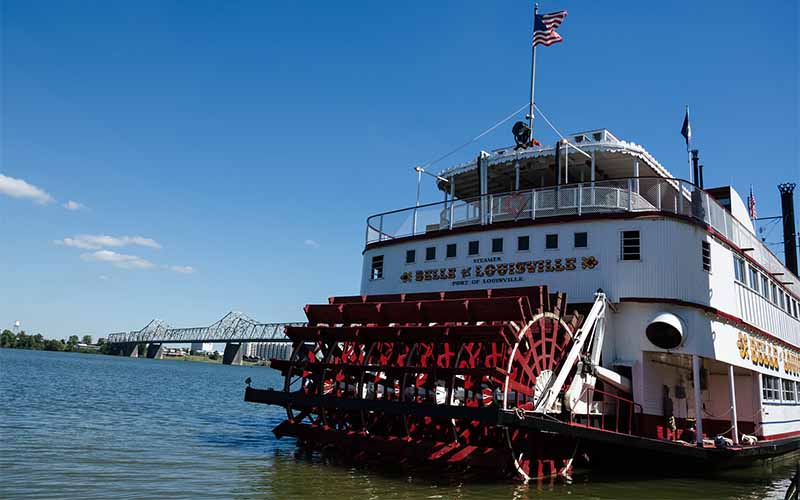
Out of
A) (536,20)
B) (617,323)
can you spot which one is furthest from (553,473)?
(536,20)

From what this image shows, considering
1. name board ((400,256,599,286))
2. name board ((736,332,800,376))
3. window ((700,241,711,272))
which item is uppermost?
window ((700,241,711,272))

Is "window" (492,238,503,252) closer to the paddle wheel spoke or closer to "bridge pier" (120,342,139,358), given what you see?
the paddle wheel spoke

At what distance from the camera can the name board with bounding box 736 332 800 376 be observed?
11562 mm

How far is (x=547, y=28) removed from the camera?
50.1 feet

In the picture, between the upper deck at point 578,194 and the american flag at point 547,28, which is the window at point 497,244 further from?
the american flag at point 547,28

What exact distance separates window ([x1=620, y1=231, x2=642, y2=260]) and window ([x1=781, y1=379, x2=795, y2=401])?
6343 mm

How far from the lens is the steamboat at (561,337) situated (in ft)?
31.3

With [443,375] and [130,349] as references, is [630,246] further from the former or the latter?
[130,349]

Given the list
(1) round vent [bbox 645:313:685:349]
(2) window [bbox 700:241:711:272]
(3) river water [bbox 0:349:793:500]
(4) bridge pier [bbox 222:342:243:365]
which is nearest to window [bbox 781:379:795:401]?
(3) river water [bbox 0:349:793:500]

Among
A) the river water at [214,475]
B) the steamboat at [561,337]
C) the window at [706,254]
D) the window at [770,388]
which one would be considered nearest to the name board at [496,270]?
the steamboat at [561,337]

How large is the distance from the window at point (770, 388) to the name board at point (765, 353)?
9.3 inches

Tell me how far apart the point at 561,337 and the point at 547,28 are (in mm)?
8086

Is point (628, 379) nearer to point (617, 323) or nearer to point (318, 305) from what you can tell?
point (617, 323)

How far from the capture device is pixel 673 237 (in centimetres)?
1064
